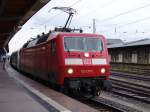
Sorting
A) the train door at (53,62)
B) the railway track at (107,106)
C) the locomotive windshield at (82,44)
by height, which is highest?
the locomotive windshield at (82,44)

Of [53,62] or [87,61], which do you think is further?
[53,62]

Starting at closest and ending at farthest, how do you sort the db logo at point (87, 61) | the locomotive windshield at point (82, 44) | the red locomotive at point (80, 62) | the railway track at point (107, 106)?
the railway track at point (107, 106) → the red locomotive at point (80, 62) → the db logo at point (87, 61) → the locomotive windshield at point (82, 44)

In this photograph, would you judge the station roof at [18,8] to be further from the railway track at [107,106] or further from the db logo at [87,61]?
the railway track at [107,106]

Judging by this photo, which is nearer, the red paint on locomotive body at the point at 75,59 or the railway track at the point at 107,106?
the railway track at the point at 107,106

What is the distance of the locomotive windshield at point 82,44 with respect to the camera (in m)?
14.8

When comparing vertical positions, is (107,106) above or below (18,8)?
below

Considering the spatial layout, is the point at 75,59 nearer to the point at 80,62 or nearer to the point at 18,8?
the point at 80,62

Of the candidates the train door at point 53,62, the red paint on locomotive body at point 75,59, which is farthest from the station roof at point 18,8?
the red paint on locomotive body at point 75,59

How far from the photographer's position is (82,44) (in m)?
15.0

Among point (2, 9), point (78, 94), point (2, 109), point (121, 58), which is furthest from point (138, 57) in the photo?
point (2, 109)

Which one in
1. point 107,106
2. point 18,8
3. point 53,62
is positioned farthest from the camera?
point 18,8

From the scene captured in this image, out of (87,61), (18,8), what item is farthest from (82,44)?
(18,8)

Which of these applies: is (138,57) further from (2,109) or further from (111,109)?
(2,109)

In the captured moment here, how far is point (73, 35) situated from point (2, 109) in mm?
5538
